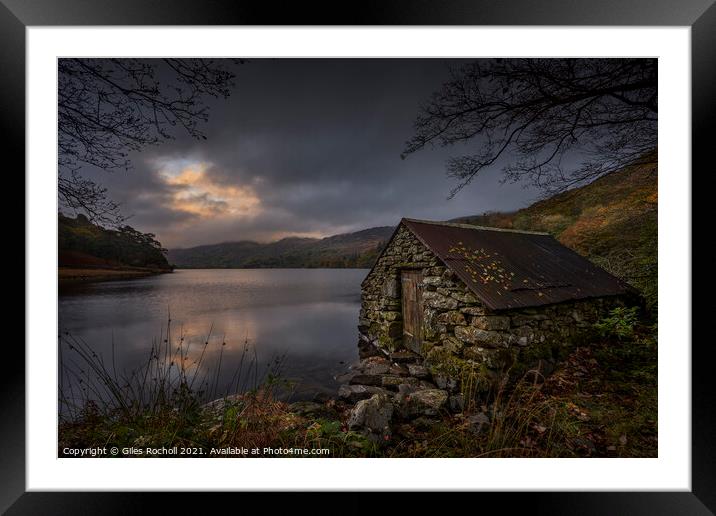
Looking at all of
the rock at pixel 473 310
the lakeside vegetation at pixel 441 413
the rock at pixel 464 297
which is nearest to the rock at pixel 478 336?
the rock at pixel 473 310

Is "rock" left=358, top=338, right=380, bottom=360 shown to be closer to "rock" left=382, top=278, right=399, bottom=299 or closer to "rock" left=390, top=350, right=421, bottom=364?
"rock" left=390, top=350, right=421, bottom=364

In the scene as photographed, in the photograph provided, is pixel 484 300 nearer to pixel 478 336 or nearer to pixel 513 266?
pixel 478 336

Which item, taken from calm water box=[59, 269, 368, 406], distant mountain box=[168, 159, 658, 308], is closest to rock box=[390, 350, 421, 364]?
calm water box=[59, 269, 368, 406]

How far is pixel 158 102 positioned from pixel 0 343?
94.2 inches

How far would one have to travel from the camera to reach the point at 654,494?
5.91ft

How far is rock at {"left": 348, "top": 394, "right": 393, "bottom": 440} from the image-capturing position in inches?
78.5

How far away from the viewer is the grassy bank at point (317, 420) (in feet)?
6.50

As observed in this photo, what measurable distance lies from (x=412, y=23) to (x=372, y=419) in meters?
3.18

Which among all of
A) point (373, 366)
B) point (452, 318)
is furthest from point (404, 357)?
point (452, 318)

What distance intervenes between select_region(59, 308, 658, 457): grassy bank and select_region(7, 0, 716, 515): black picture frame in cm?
28

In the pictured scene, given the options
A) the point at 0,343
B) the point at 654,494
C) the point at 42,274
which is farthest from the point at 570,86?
the point at 0,343

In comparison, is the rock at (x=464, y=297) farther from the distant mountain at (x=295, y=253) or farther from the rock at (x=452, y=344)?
the distant mountain at (x=295, y=253)

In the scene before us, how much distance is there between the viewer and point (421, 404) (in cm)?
237

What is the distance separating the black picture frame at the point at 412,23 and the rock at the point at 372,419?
1.42 feet
